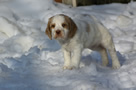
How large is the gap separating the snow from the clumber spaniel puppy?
22 cm

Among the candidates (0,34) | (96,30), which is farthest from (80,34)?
(0,34)

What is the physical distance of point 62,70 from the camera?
4438mm

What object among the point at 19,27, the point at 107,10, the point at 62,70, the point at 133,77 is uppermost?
the point at 133,77

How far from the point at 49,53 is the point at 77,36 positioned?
124 centimetres

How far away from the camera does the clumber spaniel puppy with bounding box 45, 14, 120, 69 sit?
165 inches

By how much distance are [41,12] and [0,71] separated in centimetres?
466

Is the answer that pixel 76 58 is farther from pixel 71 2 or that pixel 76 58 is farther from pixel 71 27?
pixel 71 2

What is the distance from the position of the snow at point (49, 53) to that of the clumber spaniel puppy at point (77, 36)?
0.22 metres

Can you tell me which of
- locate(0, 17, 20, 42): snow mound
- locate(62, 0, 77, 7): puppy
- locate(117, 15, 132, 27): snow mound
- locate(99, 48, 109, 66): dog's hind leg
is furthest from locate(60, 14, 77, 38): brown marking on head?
locate(62, 0, 77, 7): puppy

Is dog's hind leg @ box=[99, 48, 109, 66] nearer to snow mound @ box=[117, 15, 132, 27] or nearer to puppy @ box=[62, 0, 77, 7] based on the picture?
snow mound @ box=[117, 15, 132, 27]

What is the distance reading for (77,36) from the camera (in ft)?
14.4

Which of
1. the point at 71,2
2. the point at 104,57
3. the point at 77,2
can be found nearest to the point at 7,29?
the point at 104,57

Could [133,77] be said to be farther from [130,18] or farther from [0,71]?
[130,18]

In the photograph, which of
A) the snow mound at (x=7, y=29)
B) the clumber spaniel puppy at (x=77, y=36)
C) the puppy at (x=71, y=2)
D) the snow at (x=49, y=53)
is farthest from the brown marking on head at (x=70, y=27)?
the puppy at (x=71, y=2)
